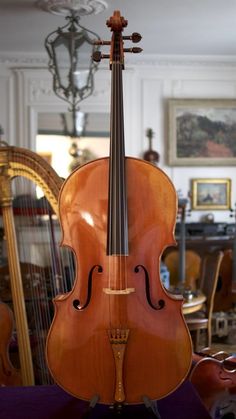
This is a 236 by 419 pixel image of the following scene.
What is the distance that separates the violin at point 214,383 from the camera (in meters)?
1.64

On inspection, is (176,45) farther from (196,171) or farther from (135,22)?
(196,171)

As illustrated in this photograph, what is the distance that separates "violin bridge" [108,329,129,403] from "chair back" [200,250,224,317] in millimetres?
2656

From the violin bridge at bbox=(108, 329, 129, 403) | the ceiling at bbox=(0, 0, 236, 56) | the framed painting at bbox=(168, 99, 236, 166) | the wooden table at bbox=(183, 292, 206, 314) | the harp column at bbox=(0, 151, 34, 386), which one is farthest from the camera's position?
the framed painting at bbox=(168, 99, 236, 166)

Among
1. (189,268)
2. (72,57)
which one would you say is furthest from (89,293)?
(189,268)

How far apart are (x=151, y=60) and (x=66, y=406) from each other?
4682 mm

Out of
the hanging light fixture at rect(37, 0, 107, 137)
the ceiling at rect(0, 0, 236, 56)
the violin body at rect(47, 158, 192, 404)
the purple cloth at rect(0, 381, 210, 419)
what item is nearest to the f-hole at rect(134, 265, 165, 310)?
the violin body at rect(47, 158, 192, 404)

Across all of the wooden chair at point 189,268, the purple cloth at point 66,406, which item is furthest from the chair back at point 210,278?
the purple cloth at point 66,406

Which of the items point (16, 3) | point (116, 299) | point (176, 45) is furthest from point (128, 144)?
point (116, 299)

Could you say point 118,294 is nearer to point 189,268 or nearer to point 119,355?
point 119,355

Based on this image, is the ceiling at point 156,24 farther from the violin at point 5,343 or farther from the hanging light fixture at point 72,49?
the violin at point 5,343

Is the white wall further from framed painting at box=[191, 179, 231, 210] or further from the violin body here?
the violin body

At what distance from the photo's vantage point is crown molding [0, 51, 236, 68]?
18.1 feet

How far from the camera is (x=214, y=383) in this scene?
5.41 ft

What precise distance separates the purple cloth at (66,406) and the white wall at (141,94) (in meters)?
4.28
